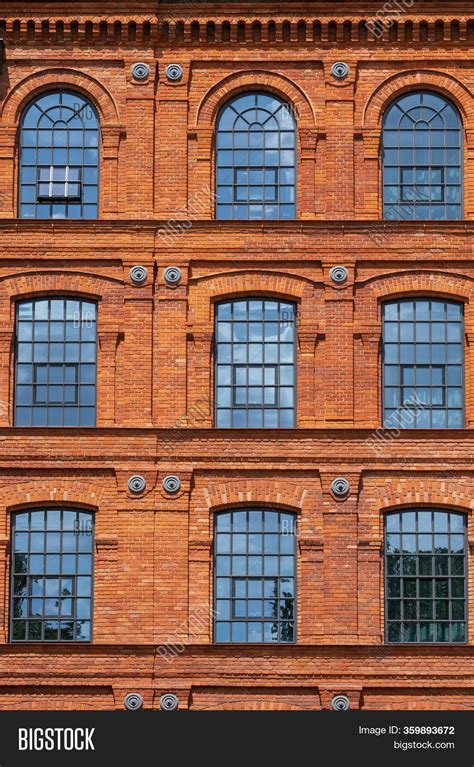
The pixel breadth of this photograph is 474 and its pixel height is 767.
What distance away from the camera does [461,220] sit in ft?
122

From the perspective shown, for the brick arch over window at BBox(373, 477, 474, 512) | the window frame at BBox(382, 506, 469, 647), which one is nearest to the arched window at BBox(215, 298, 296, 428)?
the brick arch over window at BBox(373, 477, 474, 512)

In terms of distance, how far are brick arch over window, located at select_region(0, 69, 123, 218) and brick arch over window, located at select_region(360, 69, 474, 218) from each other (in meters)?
4.70

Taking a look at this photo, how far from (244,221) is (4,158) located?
4705 mm

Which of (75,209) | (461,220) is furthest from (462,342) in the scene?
(75,209)

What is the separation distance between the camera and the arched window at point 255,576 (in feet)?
118

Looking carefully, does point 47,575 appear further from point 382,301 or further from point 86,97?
point 86,97

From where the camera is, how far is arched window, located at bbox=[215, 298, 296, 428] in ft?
121

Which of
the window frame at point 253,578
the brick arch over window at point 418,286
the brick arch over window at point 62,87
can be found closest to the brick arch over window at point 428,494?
the window frame at point 253,578

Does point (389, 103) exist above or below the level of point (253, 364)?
above

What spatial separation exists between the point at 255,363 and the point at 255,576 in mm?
3955

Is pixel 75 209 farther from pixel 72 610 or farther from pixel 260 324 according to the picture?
pixel 72 610

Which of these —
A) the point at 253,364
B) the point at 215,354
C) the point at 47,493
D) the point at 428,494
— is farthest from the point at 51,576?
the point at 428,494

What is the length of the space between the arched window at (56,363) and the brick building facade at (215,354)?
7cm

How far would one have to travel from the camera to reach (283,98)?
125 ft
